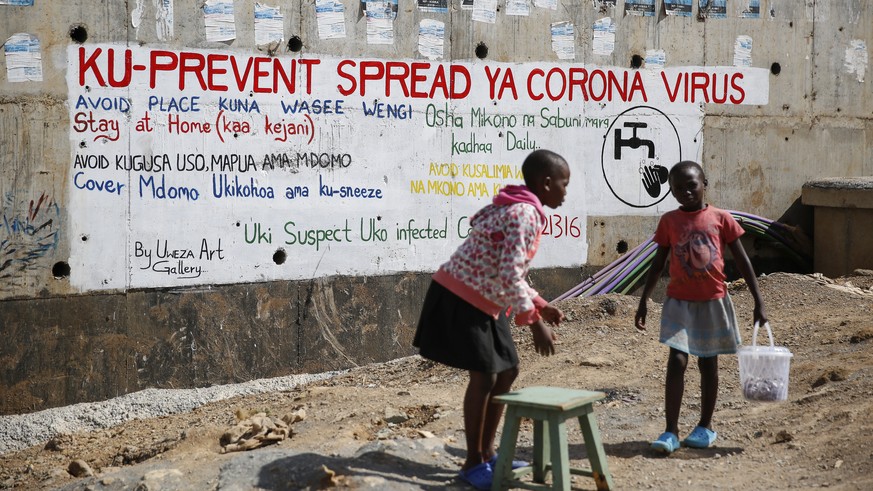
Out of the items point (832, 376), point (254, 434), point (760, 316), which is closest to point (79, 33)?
point (254, 434)

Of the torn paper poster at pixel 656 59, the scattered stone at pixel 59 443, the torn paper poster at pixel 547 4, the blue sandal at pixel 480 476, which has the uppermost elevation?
the torn paper poster at pixel 547 4

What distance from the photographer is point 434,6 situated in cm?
812

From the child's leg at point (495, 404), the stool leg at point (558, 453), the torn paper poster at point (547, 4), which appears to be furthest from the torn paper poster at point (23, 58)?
the stool leg at point (558, 453)

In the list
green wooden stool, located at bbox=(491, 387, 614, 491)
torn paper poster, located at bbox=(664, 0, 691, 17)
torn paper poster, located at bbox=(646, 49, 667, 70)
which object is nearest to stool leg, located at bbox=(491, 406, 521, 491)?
green wooden stool, located at bbox=(491, 387, 614, 491)

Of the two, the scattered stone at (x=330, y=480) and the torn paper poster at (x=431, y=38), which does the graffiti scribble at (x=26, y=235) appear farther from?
the scattered stone at (x=330, y=480)

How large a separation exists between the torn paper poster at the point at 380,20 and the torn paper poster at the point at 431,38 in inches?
9.6

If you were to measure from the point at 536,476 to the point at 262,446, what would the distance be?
1750mm

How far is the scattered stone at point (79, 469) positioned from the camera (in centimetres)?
583

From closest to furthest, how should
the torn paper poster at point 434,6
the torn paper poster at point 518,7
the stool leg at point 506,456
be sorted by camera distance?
the stool leg at point 506,456
the torn paper poster at point 434,6
the torn paper poster at point 518,7

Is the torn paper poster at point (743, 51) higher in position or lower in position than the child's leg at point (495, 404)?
higher

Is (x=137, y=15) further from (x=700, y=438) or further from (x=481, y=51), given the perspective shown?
(x=700, y=438)

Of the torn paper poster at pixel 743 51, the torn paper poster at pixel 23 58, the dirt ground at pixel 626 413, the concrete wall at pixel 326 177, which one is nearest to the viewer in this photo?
the dirt ground at pixel 626 413

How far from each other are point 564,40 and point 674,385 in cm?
401

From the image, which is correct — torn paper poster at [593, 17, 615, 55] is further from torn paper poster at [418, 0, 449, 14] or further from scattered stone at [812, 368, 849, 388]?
scattered stone at [812, 368, 849, 388]
